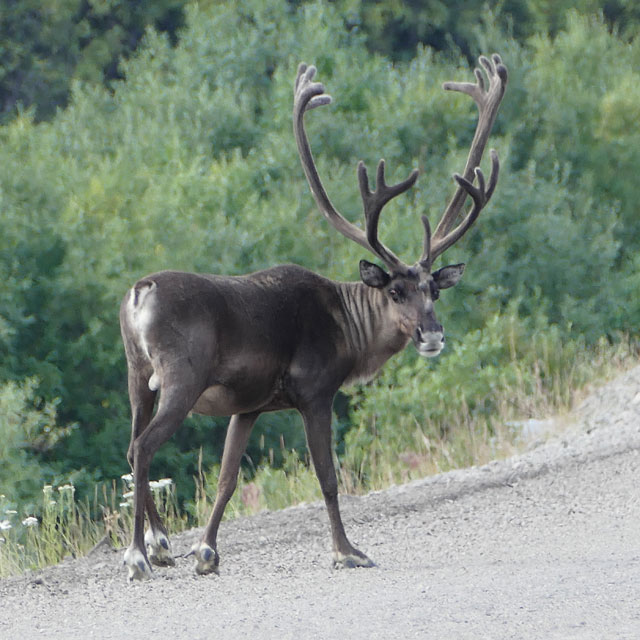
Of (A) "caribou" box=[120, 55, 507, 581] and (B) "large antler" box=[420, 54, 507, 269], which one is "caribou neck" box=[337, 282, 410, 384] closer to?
(A) "caribou" box=[120, 55, 507, 581]

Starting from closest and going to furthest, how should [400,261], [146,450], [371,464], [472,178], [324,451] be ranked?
[146,450]
[324,451]
[400,261]
[472,178]
[371,464]

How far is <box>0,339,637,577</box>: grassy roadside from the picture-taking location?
398 inches

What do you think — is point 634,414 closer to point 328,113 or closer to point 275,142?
point 275,142

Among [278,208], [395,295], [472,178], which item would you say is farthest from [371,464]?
[278,208]

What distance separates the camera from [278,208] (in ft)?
62.6

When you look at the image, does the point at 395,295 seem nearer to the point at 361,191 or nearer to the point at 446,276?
the point at 446,276

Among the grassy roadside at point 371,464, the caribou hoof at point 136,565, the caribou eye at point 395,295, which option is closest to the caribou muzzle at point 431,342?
the caribou eye at point 395,295

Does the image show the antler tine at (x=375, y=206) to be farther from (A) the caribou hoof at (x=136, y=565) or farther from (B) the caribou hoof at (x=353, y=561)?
(A) the caribou hoof at (x=136, y=565)

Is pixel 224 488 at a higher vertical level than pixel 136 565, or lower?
higher

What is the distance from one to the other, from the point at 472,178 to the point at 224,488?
285 centimetres

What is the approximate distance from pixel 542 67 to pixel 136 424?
928 inches

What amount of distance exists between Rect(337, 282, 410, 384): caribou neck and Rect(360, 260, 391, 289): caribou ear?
0.38 ft

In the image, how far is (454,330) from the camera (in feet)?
60.9

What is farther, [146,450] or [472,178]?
[472,178]
